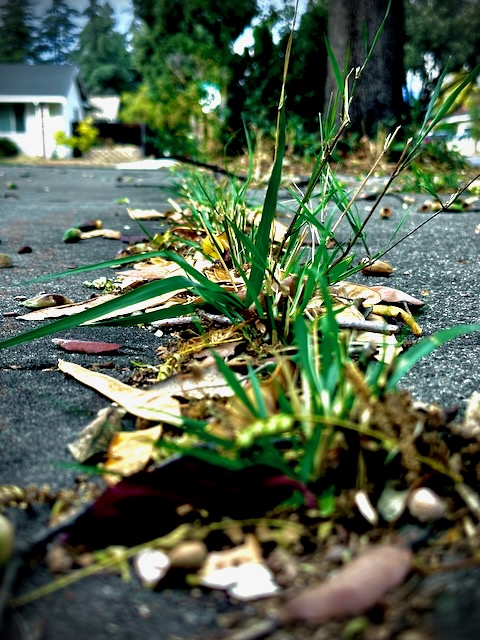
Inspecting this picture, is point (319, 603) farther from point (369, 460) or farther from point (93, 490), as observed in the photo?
point (93, 490)

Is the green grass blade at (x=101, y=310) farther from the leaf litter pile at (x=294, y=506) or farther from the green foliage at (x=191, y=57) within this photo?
the green foliage at (x=191, y=57)

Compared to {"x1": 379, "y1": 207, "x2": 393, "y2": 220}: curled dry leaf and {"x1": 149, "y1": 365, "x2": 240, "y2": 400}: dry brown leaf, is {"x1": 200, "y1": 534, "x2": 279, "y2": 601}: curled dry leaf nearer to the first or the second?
{"x1": 149, "y1": 365, "x2": 240, "y2": 400}: dry brown leaf

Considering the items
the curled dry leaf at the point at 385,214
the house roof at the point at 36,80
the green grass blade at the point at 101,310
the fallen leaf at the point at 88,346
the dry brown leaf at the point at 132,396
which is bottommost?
the dry brown leaf at the point at 132,396

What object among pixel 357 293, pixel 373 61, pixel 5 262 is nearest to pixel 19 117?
pixel 373 61

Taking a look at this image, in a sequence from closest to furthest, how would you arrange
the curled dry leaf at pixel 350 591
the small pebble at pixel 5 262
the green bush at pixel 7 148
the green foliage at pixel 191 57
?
the curled dry leaf at pixel 350 591, the small pebble at pixel 5 262, the green foliage at pixel 191 57, the green bush at pixel 7 148

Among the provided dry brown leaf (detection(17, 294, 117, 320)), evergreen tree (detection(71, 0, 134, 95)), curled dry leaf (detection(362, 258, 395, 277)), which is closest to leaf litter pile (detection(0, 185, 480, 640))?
dry brown leaf (detection(17, 294, 117, 320))

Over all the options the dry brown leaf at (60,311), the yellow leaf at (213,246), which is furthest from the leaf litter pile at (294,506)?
the yellow leaf at (213,246)
